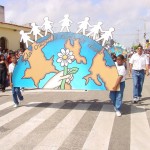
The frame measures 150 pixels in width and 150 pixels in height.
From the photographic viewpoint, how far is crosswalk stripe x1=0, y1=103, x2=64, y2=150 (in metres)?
6.22

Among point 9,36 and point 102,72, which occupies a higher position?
point 9,36

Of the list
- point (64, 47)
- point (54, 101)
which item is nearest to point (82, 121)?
point (64, 47)

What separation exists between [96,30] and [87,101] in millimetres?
2700

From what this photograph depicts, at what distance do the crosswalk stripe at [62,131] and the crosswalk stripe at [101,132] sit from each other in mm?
478

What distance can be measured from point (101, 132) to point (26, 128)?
1622 mm

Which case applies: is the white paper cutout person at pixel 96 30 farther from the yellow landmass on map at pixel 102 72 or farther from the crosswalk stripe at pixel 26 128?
the crosswalk stripe at pixel 26 128

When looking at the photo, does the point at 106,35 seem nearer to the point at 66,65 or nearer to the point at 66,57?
the point at 66,57

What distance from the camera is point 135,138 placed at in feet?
21.1

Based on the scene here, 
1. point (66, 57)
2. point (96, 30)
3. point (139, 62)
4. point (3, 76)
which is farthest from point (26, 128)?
point (3, 76)

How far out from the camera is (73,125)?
758cm

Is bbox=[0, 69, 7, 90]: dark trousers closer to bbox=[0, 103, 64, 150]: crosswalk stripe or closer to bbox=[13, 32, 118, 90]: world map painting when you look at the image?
bbox=[13, 32, 118, 90]: world map painting

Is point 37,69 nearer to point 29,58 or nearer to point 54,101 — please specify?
point 29,58

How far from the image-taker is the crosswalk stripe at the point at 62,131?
6.02 m

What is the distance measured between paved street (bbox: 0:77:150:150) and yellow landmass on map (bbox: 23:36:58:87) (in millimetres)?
941
